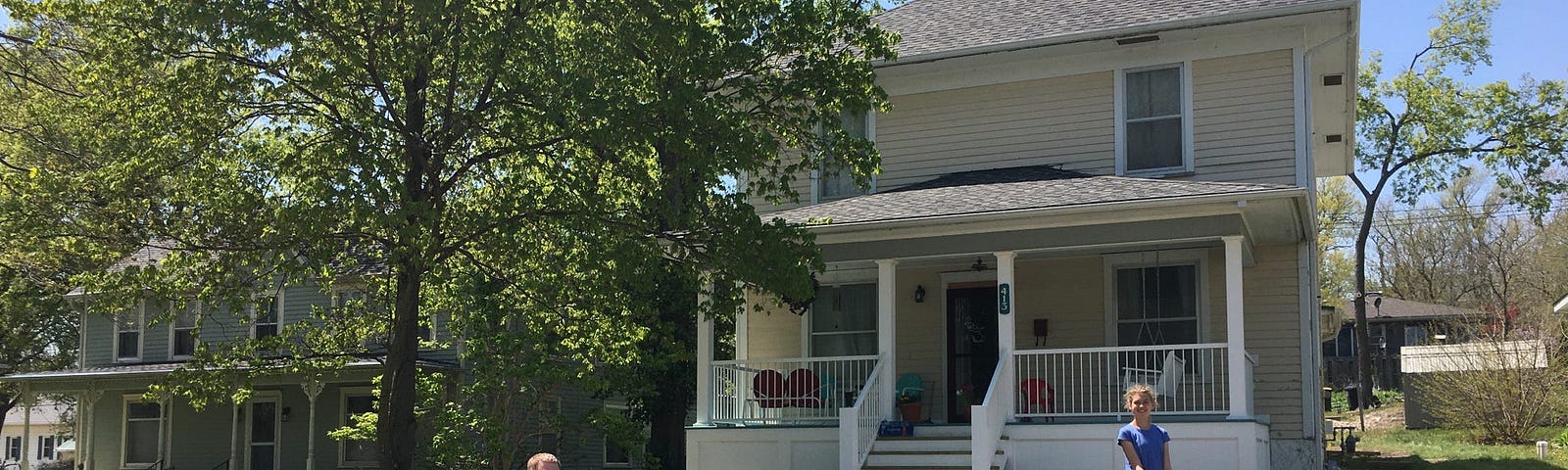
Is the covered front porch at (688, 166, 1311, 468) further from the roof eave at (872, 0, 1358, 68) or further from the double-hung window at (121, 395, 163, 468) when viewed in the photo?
the double-hung window at (121, 395, 163, 468)

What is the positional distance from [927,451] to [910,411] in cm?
128

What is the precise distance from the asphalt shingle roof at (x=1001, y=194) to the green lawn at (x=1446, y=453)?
6489 millimetres

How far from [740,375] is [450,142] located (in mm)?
4496

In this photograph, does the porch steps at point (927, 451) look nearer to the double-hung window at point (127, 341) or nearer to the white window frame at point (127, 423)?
the white window frame at point (127, 423)

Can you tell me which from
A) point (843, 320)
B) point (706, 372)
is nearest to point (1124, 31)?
point (843, 320)

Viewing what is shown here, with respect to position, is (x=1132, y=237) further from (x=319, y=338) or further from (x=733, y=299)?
(x=319, y=338)

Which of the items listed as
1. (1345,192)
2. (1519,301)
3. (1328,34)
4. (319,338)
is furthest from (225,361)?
(1345,192)

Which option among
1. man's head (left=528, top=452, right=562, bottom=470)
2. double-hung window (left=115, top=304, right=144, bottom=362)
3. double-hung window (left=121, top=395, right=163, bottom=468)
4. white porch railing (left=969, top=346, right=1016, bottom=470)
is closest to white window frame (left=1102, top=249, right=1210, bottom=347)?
white porch railing (left=969, top=346, right=1016, bottom=470)

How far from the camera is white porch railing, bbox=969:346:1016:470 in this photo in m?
12.5

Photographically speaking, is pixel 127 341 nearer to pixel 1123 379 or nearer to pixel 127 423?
pixel 127 423

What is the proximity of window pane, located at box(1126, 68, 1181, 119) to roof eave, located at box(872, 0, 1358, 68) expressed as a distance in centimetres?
78

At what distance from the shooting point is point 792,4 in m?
14.3

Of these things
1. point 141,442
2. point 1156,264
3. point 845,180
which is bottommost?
point 141,442

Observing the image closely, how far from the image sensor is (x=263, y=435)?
29406 millimetres
